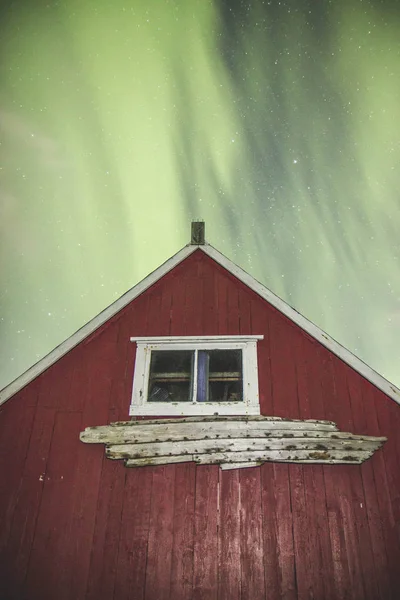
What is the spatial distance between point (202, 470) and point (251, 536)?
3.48 feet

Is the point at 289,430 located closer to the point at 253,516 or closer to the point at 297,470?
the point at 297,470

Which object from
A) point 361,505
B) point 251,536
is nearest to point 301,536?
point 251,536

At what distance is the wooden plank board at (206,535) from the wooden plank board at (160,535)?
357 mm

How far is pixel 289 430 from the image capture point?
5.85m

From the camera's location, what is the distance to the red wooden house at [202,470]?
5160mm

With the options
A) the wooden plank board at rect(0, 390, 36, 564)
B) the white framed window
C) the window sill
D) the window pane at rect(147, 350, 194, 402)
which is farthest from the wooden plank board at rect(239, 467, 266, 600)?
the wooden plank board at rect(0, 390, 36, 564)

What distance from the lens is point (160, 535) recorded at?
211 inches

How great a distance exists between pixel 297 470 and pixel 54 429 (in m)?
3.79

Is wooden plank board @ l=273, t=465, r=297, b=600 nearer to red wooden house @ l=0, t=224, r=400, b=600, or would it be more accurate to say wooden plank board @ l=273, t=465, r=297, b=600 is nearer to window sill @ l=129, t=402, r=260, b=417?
red wooden house @ l=0, t=224, r=400, b=600

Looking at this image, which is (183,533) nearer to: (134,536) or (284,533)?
(134,536)

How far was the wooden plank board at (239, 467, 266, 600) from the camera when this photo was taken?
505 cm

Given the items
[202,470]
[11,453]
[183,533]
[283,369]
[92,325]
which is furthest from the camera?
[92,325]

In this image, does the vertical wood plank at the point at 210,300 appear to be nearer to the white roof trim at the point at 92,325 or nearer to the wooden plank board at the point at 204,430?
the white roof trim at the point at 92,325

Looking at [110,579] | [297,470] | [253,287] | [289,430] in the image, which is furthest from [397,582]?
[253,287]
